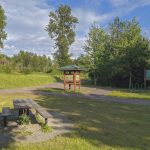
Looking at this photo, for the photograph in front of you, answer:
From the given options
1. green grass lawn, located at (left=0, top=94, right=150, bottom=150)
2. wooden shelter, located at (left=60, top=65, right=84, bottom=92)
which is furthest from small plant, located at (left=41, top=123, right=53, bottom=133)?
wooden shelter, located at (left=60, top=65, right=84, bottom=92)

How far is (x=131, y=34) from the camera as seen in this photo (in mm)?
38438

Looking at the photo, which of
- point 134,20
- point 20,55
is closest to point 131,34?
point 134,20

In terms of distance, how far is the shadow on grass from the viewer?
8312mm

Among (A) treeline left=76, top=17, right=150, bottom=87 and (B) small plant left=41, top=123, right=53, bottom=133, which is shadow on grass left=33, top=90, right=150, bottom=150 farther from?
(A) treeline left=76, top=17, right=150, bottom=87

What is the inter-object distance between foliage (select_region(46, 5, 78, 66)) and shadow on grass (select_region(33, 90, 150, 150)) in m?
44.0

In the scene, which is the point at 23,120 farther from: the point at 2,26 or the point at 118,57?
the point at 2,26

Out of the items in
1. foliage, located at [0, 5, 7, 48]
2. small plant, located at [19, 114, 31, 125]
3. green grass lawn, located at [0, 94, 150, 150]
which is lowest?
green grass lawn, located at [0, 94, 150, 150]

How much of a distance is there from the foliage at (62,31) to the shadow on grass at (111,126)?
44.0m

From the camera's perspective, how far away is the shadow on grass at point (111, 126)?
8.31 m

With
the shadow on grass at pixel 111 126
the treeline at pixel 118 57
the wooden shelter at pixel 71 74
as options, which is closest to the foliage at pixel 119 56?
the treeline at pixel 118 57

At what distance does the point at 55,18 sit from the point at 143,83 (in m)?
31.4

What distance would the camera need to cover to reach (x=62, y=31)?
5956 cm

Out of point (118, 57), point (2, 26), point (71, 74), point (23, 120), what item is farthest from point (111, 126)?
point (2, 26)

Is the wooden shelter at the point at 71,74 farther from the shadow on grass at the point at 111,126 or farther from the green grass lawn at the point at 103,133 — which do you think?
the green grass lawn at the point at 103,133
